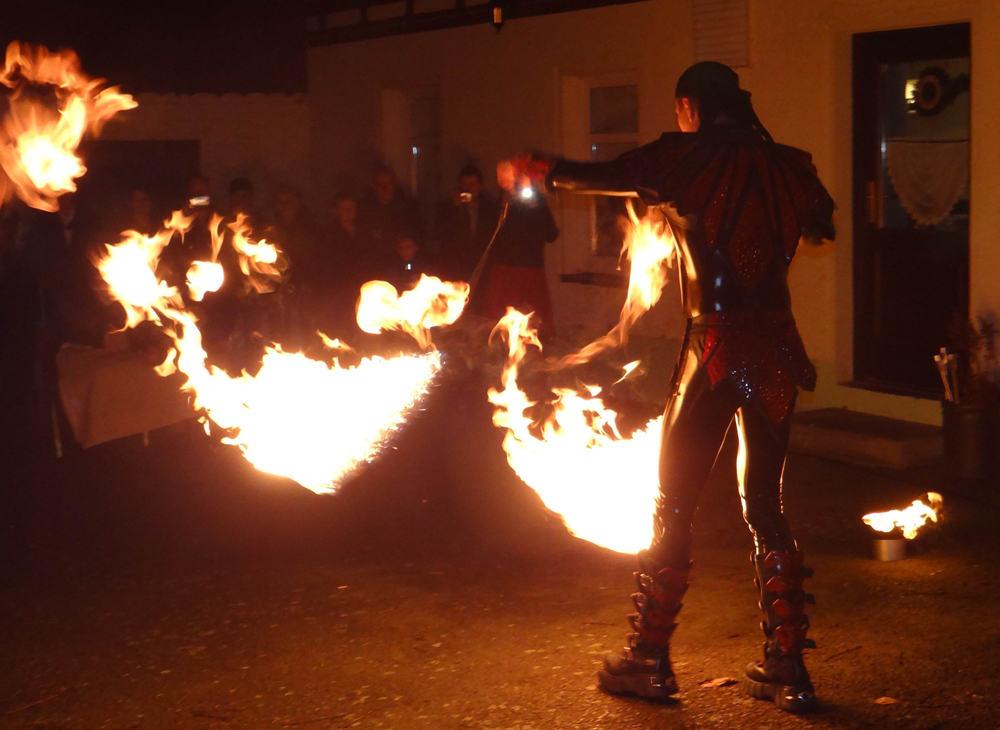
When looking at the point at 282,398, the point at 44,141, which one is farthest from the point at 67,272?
the point at 282,398

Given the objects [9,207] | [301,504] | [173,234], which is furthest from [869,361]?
[9,207]

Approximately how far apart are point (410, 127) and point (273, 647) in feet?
37.3

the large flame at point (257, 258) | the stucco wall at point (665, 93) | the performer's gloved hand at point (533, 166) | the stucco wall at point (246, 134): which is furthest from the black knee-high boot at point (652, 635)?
the stucco wall at point (246, 134)

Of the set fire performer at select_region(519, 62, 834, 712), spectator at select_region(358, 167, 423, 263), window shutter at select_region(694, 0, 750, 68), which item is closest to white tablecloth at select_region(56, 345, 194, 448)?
spectator at select_region(358, 167, 423, 263)

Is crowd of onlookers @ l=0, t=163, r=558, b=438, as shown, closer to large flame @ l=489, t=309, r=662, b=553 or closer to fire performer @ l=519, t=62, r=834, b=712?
large flame @ l=489, t=309, r=662, b=553

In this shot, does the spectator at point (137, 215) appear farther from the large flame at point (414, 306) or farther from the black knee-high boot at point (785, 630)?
the black knee-high boot at point (785, 630)

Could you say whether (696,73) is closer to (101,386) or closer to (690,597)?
(690,597)

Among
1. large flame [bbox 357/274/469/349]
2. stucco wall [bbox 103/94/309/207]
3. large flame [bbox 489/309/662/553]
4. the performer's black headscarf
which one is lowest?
large flame [bbox 489/309/662/553]

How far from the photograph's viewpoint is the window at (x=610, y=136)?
1288cm

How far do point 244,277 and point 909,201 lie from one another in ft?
16.7

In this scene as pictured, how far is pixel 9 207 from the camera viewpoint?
1062 centimetres

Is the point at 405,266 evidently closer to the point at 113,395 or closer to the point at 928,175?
the point at 113,395

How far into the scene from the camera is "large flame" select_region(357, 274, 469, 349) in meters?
9.86

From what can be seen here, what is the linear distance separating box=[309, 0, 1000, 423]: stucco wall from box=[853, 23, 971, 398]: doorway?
137mm
